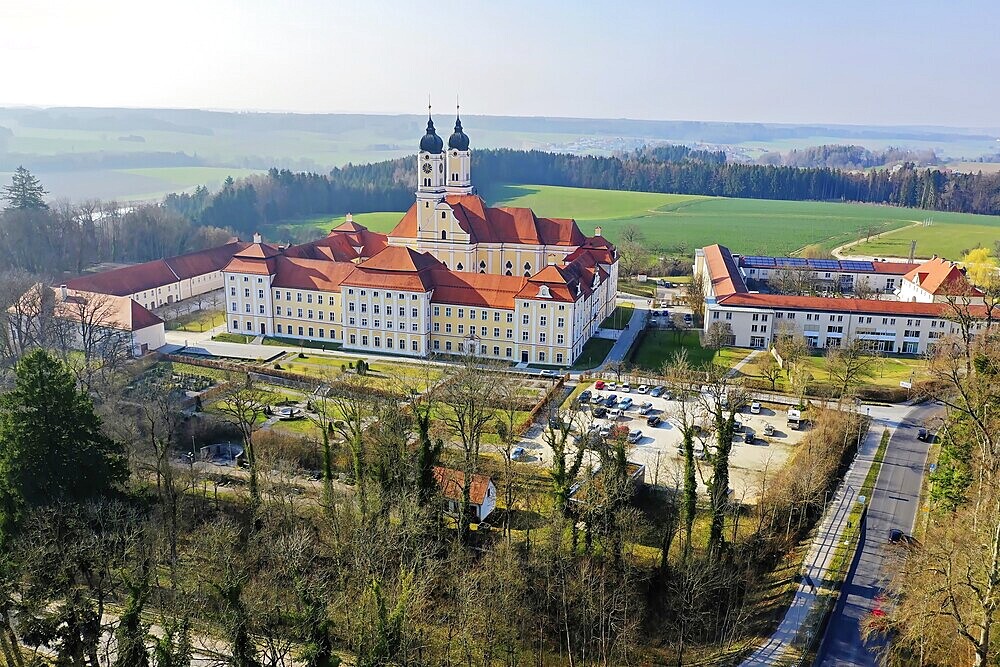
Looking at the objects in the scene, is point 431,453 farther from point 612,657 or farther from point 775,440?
point 775,440

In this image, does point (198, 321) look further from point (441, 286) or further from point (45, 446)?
point (45, 446)

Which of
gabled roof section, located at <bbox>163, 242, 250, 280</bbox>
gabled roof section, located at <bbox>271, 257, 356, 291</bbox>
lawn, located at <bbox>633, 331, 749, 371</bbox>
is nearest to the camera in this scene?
lawn, located at <bbox>633, 331, 749, 371</bbox>

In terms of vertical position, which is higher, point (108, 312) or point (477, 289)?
point (477, 289)

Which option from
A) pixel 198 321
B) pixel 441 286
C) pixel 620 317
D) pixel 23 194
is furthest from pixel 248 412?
pixel 23 194

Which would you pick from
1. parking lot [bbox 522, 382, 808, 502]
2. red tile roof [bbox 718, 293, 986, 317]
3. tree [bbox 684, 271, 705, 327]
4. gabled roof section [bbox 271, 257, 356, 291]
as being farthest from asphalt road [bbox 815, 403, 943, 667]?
gabled roof section [bbox 271, 257, 356, 291]

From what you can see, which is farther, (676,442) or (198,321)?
(198,321)

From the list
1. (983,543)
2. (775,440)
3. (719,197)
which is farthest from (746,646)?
(719,197)

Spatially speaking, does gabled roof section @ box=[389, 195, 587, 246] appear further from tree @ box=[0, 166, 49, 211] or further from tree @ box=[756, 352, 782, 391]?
tree @ box=[0, 166, 49, 211]
